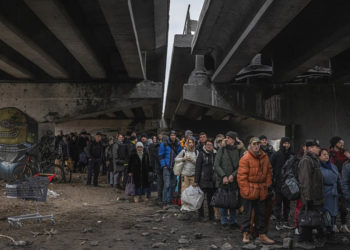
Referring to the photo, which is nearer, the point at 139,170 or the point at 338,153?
the point at 338,153

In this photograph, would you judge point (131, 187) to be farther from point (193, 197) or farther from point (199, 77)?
point (199, 77)

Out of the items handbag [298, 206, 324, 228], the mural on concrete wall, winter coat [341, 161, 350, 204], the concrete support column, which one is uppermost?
the concrete support column

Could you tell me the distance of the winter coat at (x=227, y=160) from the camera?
710cm

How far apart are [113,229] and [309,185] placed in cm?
363

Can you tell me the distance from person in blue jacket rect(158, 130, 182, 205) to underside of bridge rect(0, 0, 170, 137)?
9.47 ft

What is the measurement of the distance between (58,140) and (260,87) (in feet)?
32.6

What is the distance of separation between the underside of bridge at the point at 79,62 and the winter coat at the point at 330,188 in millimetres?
5397

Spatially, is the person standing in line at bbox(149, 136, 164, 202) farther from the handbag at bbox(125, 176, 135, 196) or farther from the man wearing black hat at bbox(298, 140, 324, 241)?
the man wearing black hat at bbox(298, 140, 324, 241)

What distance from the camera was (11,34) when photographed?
927 cm

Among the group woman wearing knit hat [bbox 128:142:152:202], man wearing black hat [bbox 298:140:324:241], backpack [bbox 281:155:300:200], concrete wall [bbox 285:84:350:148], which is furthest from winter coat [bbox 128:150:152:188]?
concrete wall [bbox 285:84:350:148]

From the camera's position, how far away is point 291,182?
6.22 m

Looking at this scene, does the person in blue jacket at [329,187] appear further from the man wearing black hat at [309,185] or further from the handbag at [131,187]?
the handbag at [131,187]

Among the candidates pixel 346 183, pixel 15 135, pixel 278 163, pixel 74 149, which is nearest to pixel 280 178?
pixel 278 163

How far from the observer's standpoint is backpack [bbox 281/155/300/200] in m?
6.08
